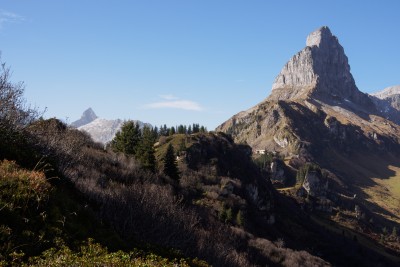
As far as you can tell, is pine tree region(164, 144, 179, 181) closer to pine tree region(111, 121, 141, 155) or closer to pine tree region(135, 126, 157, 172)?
pine tree region(135, 126, 157, 172)

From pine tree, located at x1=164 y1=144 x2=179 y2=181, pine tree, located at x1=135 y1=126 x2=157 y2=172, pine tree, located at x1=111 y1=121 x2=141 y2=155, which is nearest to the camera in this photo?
pine tree, located at x1=135 y1=126 x2=157 y2=172

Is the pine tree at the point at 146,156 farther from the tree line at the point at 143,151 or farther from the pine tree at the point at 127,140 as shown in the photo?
the pine tree at the point at 127,140

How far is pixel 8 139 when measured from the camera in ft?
80.7

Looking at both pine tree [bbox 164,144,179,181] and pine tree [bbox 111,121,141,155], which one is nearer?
pine tree [bbox 164,144,179,181]

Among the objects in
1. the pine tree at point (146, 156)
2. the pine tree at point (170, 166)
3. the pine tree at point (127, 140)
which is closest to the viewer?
the pine tree at point (146, 156)

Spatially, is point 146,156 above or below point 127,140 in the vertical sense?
below

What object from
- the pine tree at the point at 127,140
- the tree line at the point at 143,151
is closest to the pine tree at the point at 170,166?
the tree line at the point at 143,151

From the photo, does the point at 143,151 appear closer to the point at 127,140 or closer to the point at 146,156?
the point at 146,156

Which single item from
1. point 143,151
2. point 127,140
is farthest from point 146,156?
point 127,140

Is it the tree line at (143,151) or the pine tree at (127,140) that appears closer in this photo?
the tree line at (143,151)

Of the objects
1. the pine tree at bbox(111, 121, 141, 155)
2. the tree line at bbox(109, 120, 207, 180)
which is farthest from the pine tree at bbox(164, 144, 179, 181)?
the pine tree at bbox(111, 121, 141, 155)

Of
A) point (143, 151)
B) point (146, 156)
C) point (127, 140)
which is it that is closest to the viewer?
point (146, 156)

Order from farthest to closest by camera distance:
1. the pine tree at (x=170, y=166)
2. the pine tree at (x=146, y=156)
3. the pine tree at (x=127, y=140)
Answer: the pine tree at (x=127, y=140), the pine tree at (x=170, y=166), the pine tree at (x=146, y=156)

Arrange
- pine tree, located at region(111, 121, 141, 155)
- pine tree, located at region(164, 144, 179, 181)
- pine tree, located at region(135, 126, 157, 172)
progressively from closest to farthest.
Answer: pine tree, located at region(135, 126, 157, 172) < pine tree, located at region(164, 144, 179, 181) < pine tree, located at region(111, 121, 141, 155)
